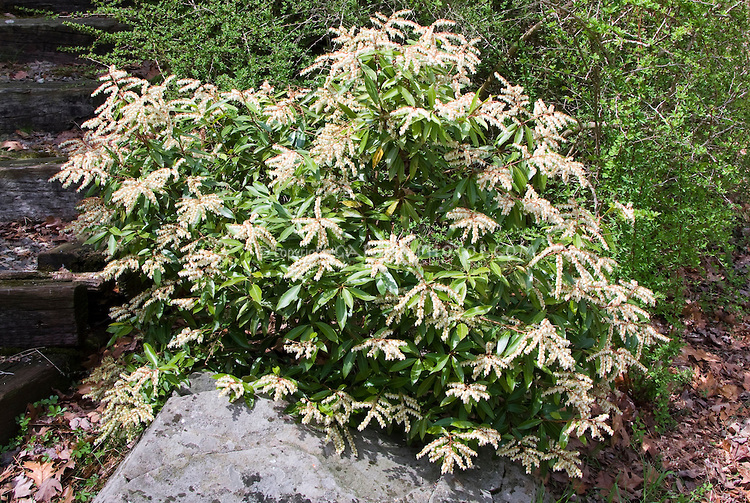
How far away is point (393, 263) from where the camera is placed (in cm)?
226

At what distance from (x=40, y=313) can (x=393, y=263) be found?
218cm

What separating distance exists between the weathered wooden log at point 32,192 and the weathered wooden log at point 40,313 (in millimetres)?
1064

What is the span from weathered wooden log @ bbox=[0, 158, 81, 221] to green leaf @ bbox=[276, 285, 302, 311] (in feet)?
8.30

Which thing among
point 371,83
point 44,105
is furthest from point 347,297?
point 44,105

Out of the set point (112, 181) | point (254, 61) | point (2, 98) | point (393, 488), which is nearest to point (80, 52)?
point (2, 98)

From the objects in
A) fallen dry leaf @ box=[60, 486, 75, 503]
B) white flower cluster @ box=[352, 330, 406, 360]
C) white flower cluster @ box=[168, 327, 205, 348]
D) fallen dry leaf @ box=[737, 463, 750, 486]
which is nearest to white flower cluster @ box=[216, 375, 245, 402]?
white flower cluster @ box=[168, 327, 205, 348]

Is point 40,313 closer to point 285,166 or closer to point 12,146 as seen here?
point 285,166

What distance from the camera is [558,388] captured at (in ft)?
7.79

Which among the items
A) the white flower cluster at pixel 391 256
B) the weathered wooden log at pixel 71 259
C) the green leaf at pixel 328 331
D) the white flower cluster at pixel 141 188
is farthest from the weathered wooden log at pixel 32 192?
the white flower cluster at pixel 391 256

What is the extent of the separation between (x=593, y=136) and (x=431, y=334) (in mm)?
2417

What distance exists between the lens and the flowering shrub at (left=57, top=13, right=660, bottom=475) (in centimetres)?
228

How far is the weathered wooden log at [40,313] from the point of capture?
3.07 metres

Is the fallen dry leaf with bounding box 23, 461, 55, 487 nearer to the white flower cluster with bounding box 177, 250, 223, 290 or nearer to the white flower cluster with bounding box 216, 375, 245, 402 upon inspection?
the white flower cluster with bounding box 216, 375, 245, 402

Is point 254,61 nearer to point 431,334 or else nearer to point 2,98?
point 2,98
